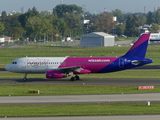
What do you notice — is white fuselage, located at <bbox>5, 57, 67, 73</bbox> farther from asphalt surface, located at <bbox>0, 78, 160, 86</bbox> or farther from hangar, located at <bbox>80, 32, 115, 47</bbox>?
hangar, located at <bbox>80, 32, 115, 47</bbox>

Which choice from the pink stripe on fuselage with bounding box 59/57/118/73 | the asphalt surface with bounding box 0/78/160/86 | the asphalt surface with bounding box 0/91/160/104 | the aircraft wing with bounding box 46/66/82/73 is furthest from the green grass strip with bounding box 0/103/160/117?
the pink stripe on fuselage with bounding box 59/57/118/73

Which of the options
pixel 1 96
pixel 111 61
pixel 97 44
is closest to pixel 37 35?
pixel 97 44

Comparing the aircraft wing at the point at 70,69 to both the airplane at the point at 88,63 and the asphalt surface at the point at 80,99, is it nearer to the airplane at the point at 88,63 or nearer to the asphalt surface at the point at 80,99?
the airplane at the point at 88,63

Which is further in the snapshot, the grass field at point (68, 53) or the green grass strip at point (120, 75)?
the grass field at point (68, 53)

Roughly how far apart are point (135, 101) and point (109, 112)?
6.40 meters

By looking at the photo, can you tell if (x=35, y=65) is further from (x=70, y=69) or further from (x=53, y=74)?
(x=70, y=69)

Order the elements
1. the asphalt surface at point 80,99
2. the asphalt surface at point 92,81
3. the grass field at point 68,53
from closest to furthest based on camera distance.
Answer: the asphalt surface at point 80,99 → the asphalt surface at point 92,81 → the grass field at point 68,53

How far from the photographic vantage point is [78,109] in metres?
33.2

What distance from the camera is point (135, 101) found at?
123 feet

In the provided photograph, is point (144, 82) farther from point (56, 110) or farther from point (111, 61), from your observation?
point (56, 110)

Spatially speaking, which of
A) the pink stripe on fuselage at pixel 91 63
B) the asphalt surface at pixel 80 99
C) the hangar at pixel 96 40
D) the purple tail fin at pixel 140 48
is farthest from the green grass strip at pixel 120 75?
the hangar at pixel 96 40

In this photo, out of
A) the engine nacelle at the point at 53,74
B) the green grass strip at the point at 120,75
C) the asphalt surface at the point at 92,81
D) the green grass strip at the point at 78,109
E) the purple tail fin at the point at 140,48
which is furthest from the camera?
the green grass strip at the point at 120,75

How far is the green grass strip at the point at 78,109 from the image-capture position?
31.4 m

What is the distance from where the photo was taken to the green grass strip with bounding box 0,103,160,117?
31.4 m
